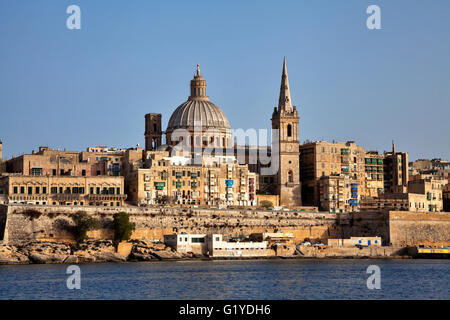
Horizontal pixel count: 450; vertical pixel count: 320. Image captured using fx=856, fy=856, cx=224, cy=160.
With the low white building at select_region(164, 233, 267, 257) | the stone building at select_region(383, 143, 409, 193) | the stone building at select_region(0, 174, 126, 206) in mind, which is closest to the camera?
the low white building at select_region(164, 233, 267, 257)

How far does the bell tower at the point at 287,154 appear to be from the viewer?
3561 inches

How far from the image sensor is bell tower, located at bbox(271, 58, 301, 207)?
9044cm

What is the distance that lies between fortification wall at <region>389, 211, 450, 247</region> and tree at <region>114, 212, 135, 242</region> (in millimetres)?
25852

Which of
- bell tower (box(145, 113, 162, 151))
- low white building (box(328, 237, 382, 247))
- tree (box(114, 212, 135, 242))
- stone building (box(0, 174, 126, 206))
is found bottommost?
low white building (box(328, 237, 382, 247))

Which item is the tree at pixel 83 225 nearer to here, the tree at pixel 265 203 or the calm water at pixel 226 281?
the calm water at pixel 226 281

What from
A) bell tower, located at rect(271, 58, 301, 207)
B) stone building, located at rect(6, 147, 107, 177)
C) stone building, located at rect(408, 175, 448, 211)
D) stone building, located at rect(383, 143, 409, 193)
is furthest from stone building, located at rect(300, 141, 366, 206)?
stone building, located at rect(6, 147, 107, 177)

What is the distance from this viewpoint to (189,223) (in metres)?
77.2

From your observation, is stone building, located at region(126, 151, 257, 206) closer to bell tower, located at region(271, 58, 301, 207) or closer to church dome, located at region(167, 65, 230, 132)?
bell tower, located at region(271, 58, 301, 207)

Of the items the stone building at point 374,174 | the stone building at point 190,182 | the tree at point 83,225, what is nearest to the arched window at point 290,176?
the stone building at point 190,182

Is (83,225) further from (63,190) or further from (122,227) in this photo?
(63,190)

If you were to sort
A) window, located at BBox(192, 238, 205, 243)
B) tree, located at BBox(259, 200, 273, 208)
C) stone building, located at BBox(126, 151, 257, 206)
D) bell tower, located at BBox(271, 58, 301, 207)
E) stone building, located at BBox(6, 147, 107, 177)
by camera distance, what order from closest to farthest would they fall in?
window, located at BBox(192, 238, 205, 243) < stone building, located at BBox(6, 147, 107, 177) < stone building, located at BBox(126, 151, 257, 206) < tree, located at BBox(259, 200, 273, 208) < bell tower, located at BBox(271, 58, 301, 207)

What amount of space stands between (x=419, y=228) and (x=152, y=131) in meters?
31.6

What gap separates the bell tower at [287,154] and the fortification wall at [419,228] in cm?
1218
